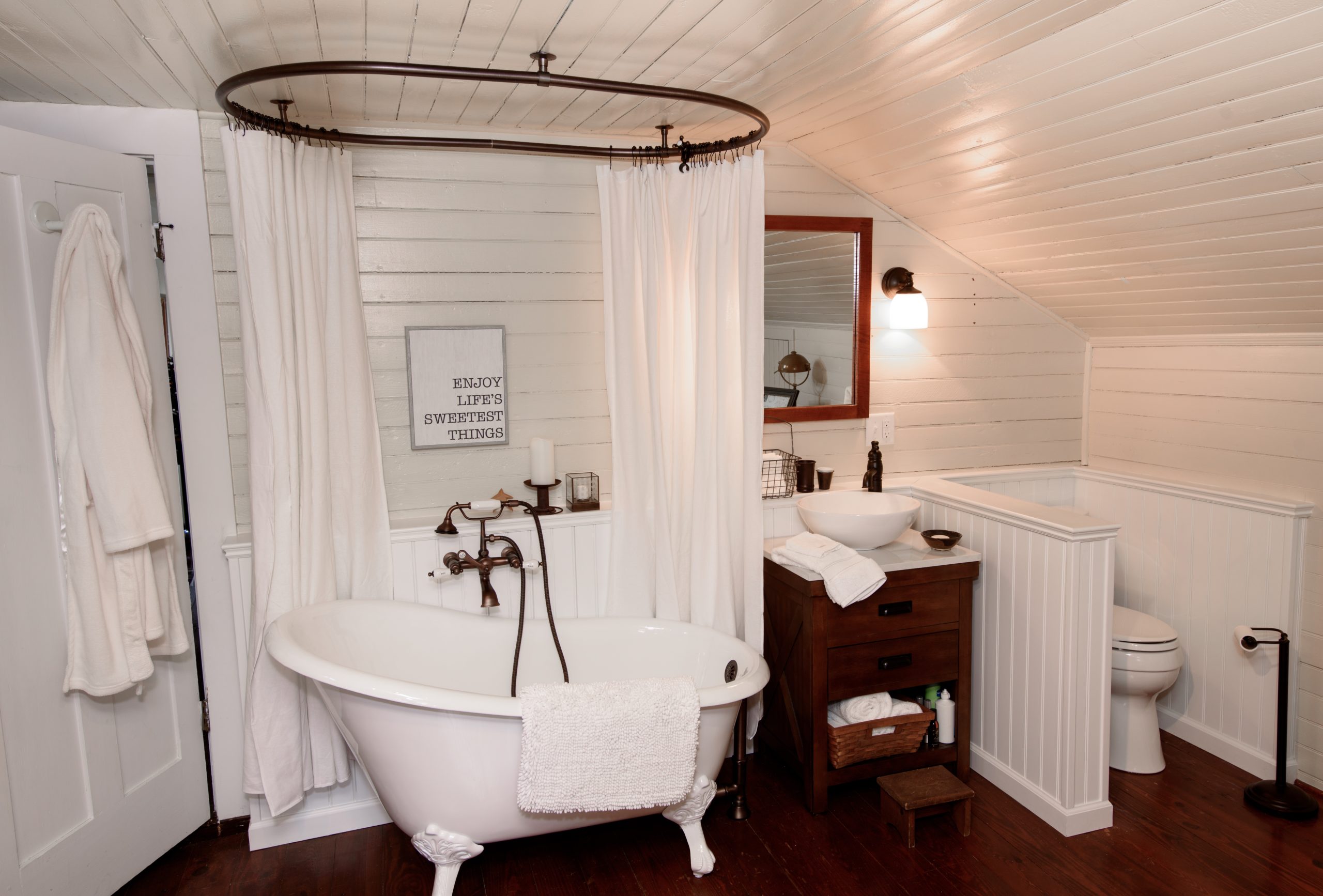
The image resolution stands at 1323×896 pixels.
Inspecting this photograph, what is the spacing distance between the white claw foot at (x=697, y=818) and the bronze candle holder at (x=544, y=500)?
0.97m

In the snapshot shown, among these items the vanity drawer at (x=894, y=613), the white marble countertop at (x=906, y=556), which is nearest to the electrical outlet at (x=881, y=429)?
Answer: the white marble countertop at (x=906, y=556)

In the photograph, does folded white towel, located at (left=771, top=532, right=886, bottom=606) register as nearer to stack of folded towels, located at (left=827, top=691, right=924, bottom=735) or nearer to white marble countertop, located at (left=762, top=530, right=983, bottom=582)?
white marble countertop, located at (left=762, top=530, right=983, bottom=582)

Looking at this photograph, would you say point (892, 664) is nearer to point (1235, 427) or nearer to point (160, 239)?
point (1235, 427)

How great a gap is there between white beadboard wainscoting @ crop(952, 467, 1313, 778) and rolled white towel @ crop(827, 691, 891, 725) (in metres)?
0.68

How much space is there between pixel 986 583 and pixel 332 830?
2194 millimetres

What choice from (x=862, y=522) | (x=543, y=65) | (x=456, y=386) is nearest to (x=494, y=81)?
(x=543, y=65)

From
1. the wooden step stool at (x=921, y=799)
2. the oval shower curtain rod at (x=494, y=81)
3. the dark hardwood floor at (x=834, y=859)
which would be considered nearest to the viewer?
the oval shower curtain rod at (x=494, y=81)

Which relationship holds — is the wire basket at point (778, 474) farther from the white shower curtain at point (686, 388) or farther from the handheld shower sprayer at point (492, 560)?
the handheld shower sprayer at point (492, 560)

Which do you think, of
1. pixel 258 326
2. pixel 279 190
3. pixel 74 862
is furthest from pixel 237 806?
pixel 279 190

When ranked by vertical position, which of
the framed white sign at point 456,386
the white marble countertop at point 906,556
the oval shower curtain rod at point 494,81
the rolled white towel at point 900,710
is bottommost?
the rolled white towel at point 900,710

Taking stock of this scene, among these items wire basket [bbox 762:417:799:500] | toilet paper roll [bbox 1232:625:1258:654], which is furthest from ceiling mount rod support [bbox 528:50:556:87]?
toilet paper roll [bbox 1232:625:1258:654]

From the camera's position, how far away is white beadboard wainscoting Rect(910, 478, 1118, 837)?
2492 mm

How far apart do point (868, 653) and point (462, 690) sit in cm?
125

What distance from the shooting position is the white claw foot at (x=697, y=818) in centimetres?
232
